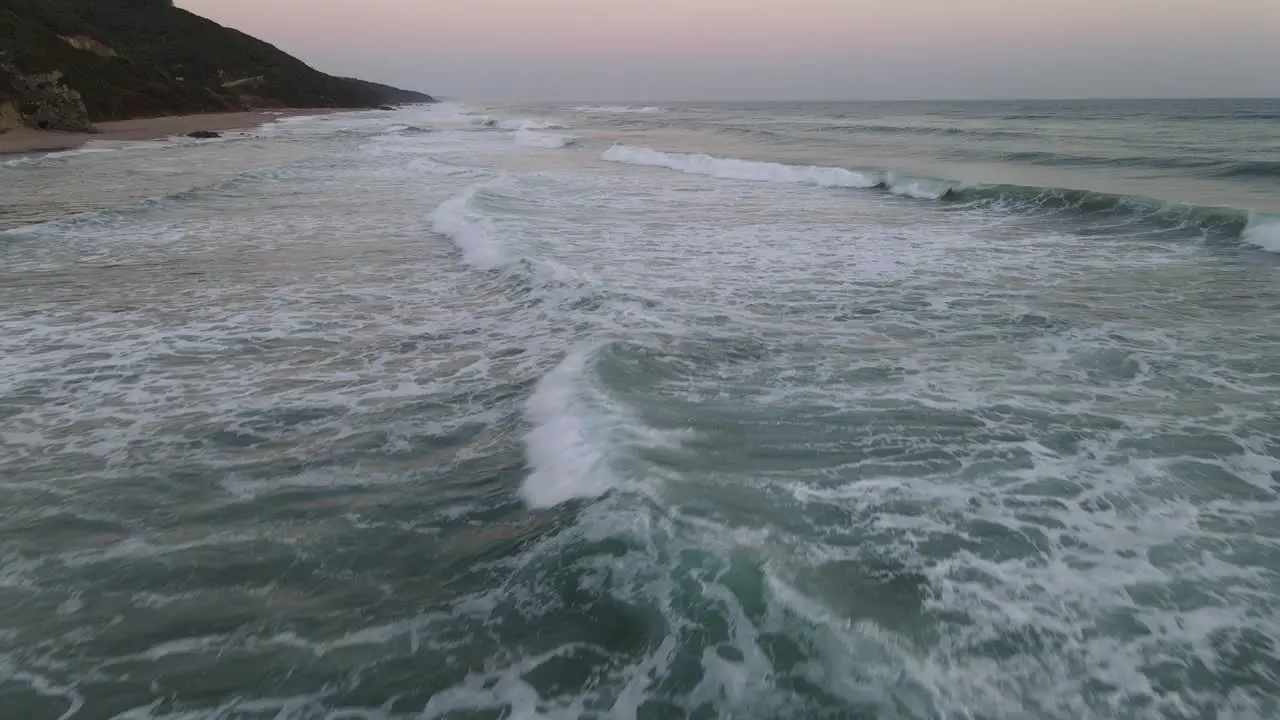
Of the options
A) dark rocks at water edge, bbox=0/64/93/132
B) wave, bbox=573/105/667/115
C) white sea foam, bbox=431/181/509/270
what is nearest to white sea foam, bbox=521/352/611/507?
white sea foam, bbox=431/181/509/270

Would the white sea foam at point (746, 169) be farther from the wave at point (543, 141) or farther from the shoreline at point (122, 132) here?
the shoreline at point (122, 132)

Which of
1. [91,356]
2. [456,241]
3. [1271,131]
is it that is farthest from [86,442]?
[1271,131]

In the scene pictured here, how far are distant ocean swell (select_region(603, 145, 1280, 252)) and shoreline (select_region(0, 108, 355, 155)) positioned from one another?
24.2 metres

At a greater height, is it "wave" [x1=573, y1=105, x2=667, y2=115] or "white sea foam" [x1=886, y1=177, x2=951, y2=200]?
"white sea foam" [x1=886, y1=177, x2=951, y2=200]

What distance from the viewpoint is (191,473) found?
4.87 metres

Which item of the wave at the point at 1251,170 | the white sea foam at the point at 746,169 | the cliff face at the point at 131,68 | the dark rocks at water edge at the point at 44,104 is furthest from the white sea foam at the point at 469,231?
the dark rocks at water edge at the point at 44,104

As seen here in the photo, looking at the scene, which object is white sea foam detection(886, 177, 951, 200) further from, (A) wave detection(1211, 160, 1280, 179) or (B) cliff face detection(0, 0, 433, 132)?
(B) cliff face detection(0, 0, 433, 132)

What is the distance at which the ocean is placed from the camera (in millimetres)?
3164

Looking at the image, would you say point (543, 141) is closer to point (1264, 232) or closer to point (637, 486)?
point (1264, 232)

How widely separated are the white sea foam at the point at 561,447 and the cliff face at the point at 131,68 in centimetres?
4211

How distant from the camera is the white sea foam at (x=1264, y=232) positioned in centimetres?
1259

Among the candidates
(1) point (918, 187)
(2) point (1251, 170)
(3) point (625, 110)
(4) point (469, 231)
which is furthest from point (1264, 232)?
(3) point (625, 110)

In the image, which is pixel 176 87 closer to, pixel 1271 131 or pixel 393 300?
pixel 393 300

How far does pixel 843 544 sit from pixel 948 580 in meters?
0.53
